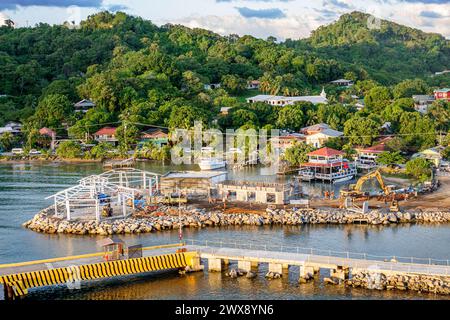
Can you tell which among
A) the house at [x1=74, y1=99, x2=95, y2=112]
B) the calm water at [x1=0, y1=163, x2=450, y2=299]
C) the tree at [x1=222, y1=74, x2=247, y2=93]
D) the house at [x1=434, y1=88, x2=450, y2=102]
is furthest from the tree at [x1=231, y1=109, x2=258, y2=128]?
the house at [x1=434, y1=88, x2=450, y2=102]

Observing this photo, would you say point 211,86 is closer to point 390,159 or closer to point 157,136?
point 157,136

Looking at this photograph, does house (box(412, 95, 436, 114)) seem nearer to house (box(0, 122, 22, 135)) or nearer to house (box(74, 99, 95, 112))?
house (box(74, 99, 95, 112))

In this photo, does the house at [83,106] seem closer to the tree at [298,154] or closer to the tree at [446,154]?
the tree at [298,154]

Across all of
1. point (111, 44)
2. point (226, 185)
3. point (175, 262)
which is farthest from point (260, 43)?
point (175, 262)

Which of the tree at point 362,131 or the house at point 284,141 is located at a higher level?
the tree at point 362,131

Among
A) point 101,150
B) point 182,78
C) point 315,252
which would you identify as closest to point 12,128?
point 101,150

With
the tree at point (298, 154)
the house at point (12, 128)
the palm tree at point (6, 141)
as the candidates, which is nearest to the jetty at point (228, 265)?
the tree at point (298, 154)
